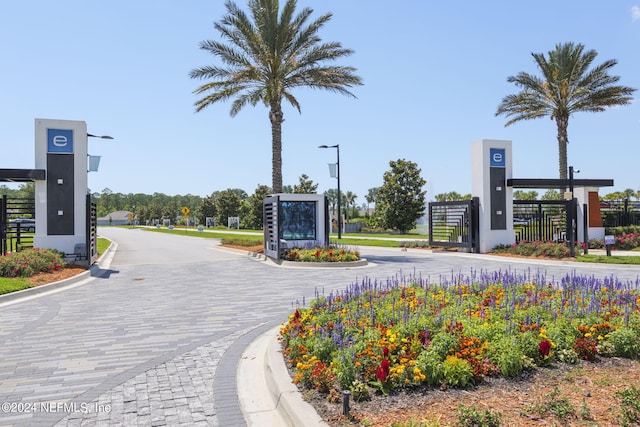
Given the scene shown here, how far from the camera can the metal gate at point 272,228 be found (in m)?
20.0

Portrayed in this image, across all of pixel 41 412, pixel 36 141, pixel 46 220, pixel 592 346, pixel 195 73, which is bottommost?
pixel 41 412

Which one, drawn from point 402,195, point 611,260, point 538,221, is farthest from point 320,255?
point 402,195

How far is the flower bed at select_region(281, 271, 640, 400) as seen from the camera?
4.65 m

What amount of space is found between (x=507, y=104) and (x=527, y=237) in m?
10.3

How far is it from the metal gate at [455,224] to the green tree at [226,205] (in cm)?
5776

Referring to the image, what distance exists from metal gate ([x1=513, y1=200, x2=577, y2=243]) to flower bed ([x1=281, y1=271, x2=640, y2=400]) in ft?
61.3

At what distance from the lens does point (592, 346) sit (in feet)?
17.7

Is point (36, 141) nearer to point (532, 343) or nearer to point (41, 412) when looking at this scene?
point (41, 412)

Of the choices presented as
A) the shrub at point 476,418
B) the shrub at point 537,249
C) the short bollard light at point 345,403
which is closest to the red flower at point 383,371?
the short bollard light at point 345,403

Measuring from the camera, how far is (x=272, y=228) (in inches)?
827

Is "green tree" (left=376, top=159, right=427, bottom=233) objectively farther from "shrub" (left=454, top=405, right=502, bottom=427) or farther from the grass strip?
"shrub" (left=454, top=405, right=502, bottom=427)

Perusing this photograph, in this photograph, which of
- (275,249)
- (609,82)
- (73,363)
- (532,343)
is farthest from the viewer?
(609,82)

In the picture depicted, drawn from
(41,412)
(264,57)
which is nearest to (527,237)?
(264,57)

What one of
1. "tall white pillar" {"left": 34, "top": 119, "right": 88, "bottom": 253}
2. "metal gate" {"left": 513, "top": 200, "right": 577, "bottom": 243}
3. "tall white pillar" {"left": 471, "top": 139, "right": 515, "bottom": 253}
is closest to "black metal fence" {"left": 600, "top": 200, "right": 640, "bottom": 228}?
"metal gate" {"left": 513, "top": 200, "right": 577, "bottom": 243}
